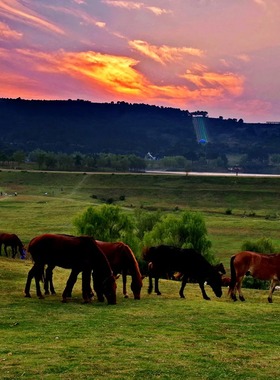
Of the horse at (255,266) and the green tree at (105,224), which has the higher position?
the horse at (255,266)

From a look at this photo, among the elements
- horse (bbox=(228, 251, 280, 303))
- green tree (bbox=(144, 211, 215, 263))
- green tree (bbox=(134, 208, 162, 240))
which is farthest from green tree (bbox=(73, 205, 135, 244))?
horse (bbox=(228, 251, 280, 303))

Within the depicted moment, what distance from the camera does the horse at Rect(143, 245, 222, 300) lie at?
21234mm

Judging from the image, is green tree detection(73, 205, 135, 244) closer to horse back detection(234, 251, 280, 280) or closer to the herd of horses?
the herd of horses

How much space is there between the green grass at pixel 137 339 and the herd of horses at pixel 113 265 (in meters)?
0.86

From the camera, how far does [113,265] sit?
802 inches

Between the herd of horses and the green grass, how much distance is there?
863 millimetres

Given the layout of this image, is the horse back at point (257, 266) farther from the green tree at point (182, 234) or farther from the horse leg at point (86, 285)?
the green tree at point (182, 234)

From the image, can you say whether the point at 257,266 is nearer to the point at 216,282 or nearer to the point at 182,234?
A: the point at 216,282

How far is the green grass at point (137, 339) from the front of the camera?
35.3 ft

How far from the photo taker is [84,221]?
63.3 meters

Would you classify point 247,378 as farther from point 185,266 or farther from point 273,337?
point 185,266

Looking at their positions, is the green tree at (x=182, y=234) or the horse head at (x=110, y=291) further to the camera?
the green tree at (x=182, y=234)

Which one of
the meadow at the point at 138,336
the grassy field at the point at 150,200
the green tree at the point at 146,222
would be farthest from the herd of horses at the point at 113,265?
the green tree at the point at 146,222

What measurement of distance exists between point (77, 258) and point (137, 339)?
5938mm
